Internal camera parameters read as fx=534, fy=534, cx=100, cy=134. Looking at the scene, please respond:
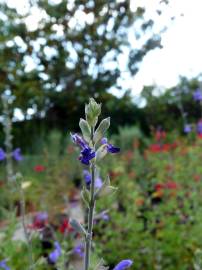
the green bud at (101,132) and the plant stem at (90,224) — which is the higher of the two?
the green bud at (101,132)

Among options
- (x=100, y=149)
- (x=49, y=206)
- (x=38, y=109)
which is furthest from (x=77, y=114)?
(x=100, y=149)

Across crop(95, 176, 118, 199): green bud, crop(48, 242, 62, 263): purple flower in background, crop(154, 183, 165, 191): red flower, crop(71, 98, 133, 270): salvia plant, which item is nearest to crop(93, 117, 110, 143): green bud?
crop(71, 98, 133, 270): salvia plant

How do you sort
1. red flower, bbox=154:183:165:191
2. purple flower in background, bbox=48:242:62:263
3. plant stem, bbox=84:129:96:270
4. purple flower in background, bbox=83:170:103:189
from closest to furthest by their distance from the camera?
plant stem, bbox=84:129:96:270
purple flower in background, bbox=83:170:103:189
purple flower in background, bbox=48:242:62:263
red flower, bbox=154:183:165:191

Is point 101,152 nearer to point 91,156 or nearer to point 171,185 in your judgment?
point 91,156

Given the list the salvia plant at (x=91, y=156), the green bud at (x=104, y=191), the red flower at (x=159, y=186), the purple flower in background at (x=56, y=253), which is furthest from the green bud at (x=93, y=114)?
the red flower at (x=159, y=186)

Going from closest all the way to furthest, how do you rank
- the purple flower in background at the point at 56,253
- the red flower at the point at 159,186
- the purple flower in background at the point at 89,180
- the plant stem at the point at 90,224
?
the plant stem at the point at 90,224
the purple flower in background at the point at 89,180
the purple flower in background at the point at 56,253
the red flower at the point at 159,186

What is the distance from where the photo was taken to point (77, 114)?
14016mm

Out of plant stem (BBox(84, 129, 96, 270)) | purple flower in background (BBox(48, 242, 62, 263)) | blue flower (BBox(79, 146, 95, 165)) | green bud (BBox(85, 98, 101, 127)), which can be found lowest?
plant stem (BBox(84, 129, 96, 270))

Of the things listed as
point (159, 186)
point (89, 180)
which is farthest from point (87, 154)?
point (159, 186)

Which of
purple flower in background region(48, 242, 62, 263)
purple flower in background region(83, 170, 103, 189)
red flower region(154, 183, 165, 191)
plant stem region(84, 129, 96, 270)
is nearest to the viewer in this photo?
plant stem region(84, 129, 96, 270)

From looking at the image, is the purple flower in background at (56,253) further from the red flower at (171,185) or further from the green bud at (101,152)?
the red flower at (171,185)

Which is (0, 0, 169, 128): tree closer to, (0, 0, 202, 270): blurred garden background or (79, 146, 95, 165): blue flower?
(0, 0, 202, 270): blurred garden background

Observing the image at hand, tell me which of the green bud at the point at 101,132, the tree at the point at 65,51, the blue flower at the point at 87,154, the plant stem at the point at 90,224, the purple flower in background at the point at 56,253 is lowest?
the plant stem at the point at 90,224

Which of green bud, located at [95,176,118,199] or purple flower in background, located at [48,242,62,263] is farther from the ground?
purple flower in background, located at [48,242,62,263]
